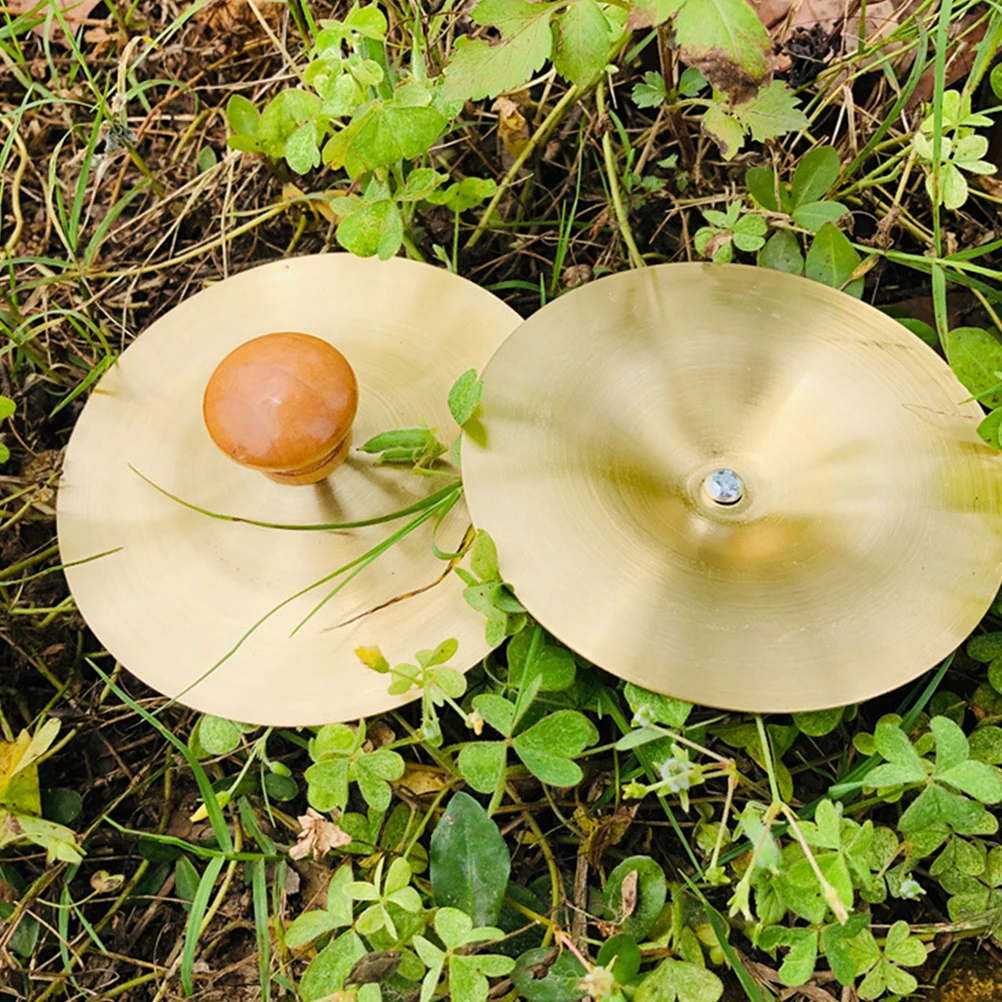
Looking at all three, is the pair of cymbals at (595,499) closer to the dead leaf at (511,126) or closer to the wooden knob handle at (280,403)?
the wooden knob handle at (280,403)

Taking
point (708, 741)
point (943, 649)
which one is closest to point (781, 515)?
point (943, 649)

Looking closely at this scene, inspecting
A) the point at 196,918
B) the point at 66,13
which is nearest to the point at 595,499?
the point at 196,918

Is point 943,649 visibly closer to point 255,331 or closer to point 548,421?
point 548,421

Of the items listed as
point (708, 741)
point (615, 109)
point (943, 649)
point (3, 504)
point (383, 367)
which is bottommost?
point (708, 741)

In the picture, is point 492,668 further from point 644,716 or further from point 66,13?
point 66,13

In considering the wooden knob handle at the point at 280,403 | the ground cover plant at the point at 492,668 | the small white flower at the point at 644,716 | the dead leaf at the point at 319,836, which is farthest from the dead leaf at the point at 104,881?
the small white flower at the point at 644,716

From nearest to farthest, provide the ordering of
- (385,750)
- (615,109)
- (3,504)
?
(385,750), (3,504), (615,109)
